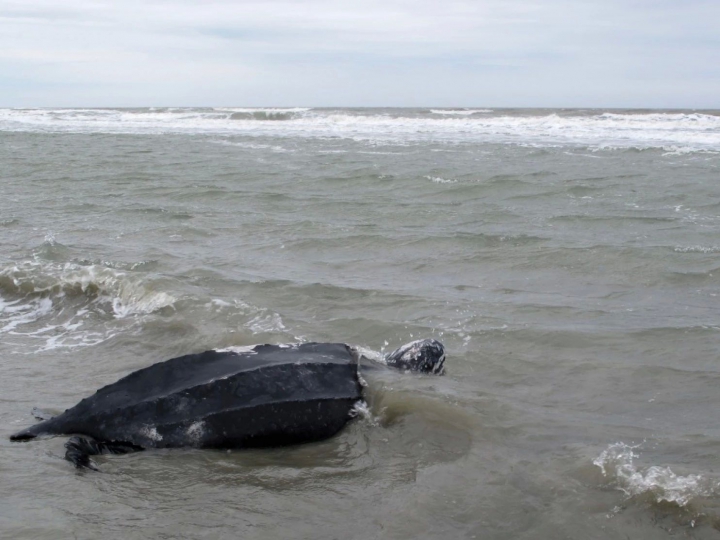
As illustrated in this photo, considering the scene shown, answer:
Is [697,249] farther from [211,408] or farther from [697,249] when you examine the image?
[211,408]

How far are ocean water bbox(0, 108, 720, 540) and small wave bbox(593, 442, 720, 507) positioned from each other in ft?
0.04

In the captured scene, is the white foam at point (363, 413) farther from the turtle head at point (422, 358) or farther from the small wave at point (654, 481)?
the small wave at point (654, 481)

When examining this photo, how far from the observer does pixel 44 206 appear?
11.1 m

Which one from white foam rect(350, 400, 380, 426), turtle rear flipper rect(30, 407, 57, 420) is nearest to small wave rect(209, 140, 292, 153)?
turtle rear flipper rect(30, 407, 57, 420)

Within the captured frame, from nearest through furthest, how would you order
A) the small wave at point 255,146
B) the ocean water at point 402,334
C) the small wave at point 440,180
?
1. the ocean water at point 402,334
2. the small wave at point 440,180
3. the small wave at point 255,146

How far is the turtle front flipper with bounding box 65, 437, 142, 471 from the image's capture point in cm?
342

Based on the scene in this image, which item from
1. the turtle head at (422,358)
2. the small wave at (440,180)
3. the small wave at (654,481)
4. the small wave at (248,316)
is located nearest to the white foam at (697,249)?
the turtle head at (422,358)

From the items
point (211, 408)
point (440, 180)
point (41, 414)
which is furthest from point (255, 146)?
point (211, 408)

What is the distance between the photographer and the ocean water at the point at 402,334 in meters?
3.11

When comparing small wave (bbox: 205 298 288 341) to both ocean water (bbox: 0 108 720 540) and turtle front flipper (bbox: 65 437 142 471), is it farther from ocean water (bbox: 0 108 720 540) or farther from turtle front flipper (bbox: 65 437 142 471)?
turtle front flipper (bbox: 65 437 142 471)

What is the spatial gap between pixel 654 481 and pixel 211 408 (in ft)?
6.92

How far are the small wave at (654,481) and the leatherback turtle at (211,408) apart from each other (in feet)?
4.48

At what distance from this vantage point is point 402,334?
5.51m

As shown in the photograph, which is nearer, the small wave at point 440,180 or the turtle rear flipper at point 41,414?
the turtle rear flipper at point 41,414
